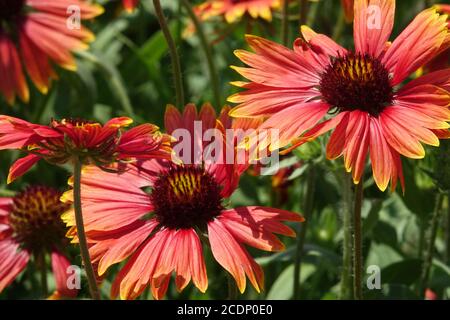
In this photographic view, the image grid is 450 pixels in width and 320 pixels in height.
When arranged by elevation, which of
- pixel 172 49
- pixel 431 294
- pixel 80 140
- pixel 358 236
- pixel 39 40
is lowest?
pixel 431 294

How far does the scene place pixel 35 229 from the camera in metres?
1.59

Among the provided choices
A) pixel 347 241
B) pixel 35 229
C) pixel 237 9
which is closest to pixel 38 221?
pixel 35 229

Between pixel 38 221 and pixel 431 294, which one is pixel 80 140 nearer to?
pixel 38 221

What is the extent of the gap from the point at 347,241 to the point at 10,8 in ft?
3.38

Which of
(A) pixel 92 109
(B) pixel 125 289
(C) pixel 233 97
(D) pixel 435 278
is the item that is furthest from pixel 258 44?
(A) pixel 92 109

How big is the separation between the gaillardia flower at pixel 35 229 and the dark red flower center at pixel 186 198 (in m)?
0.31

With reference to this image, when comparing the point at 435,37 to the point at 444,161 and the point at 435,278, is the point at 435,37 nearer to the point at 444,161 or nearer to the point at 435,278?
the point at 444,161

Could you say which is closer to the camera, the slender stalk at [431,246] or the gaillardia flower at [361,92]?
the gaillardia flower at [361,92]

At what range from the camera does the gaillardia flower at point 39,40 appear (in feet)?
→ 6.36

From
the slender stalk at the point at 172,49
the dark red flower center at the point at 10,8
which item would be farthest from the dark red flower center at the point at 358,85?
the dark red flower center at the point at 10,8

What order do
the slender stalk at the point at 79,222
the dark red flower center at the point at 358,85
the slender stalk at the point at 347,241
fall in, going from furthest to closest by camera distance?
the slender stalk at the point at 347,241 < the dark red flower center at the point at 358,85 < the slender stalk at the point at 79,222

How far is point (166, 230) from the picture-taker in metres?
1.27

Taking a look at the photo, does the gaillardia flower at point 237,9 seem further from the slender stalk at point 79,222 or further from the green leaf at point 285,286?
the slender stalk at point 79,222

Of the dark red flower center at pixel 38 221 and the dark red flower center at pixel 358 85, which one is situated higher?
the dark red flower center at pixel 358 85
